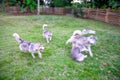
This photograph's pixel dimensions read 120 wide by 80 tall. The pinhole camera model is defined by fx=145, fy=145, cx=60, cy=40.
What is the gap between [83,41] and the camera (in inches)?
179

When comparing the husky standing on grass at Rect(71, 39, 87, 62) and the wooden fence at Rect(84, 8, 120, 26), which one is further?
the wooden fence at Rect(84, 8, 120, 26)

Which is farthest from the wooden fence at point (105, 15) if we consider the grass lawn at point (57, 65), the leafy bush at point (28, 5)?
the leafy bush at point (28, 5)

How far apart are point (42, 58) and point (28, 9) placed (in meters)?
14.9

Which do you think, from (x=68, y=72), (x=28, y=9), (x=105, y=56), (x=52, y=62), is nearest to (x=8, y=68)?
(x=52, y=62)

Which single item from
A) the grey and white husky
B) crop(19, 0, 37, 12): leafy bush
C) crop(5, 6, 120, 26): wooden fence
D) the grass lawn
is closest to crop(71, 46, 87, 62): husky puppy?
the grass lawn

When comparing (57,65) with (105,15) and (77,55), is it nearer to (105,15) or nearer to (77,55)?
(77,55)

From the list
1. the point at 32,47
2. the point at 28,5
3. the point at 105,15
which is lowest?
the point at 32,47

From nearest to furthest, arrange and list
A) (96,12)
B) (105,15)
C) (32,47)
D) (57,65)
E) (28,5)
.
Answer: (57,65)
(32,47)
(105,15)
(96,12)
(28,5)

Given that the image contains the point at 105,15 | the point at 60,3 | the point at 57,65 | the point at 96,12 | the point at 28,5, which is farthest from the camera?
the point at 60,3

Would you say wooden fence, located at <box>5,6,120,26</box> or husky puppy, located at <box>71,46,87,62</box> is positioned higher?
wooden fence, located at <box>5,6,120,26</box>

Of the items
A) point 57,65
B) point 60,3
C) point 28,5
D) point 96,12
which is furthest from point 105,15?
point 28,5

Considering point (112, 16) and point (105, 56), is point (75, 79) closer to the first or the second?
point (105, 56)

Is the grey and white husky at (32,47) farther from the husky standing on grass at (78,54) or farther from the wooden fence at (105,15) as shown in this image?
the wooden fence at (105,15)

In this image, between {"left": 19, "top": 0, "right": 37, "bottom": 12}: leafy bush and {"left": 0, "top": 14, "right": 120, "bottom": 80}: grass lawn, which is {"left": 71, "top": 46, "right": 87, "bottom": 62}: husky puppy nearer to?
{"left": 0, "top": 14, "right": 120, "bottom": 80}: grass lawn
